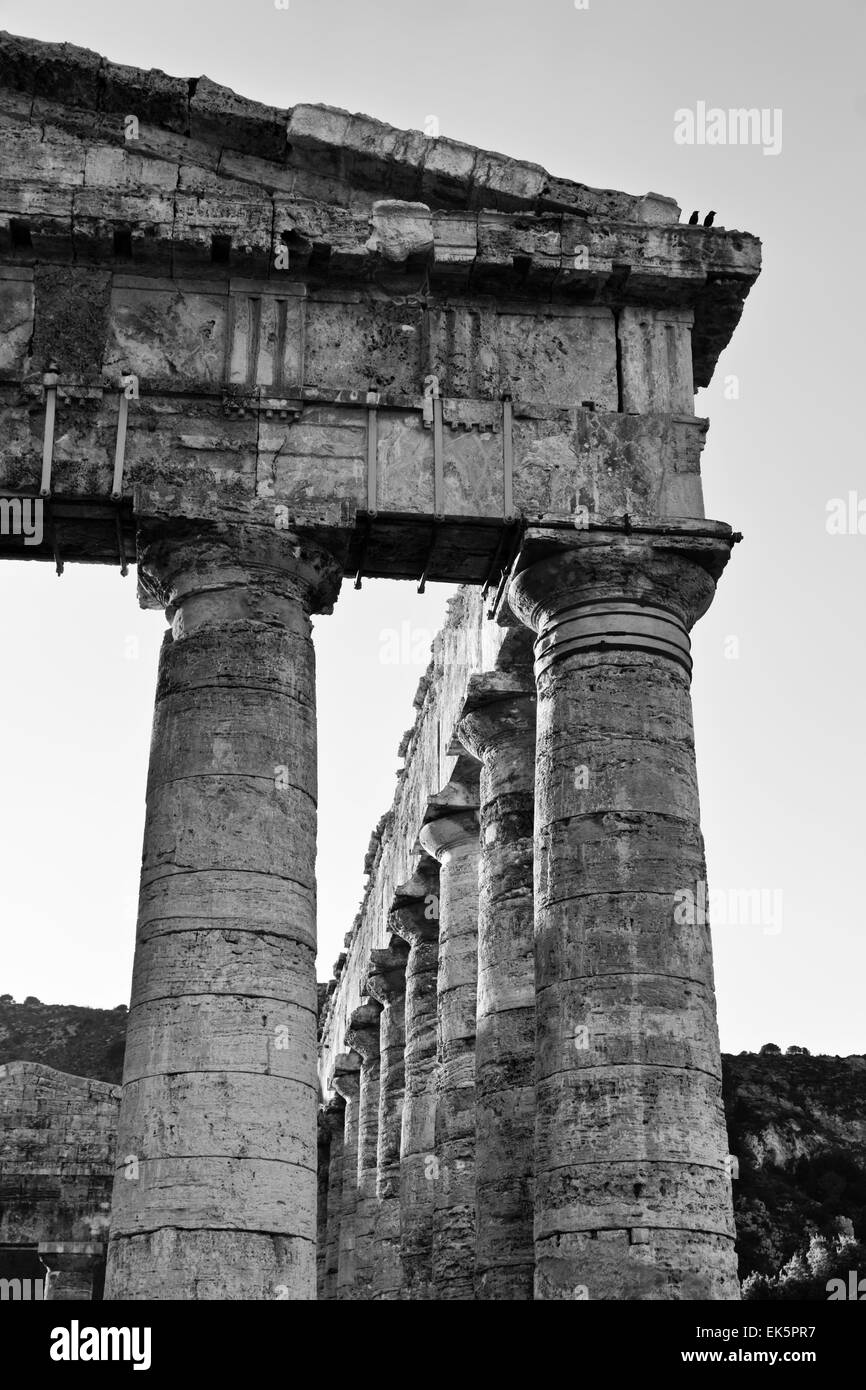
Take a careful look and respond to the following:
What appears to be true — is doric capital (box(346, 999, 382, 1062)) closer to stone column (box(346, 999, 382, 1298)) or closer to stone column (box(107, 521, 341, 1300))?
stone column (box(346, 999, 382, 1298))

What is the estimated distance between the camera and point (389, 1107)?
29.2 meters

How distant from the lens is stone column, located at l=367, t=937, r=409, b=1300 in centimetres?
2889

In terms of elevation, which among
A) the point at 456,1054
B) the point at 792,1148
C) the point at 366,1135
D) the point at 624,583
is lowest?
the point at 456,1054

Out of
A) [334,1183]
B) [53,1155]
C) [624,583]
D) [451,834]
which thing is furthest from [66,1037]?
[624,583]

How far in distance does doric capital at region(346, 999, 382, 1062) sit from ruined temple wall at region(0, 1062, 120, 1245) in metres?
5.06

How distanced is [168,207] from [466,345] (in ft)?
10.1

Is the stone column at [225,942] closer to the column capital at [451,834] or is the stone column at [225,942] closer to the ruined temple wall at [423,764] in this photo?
the ruined temple wall at [423,764]

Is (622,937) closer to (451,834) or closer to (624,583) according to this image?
(624,583)

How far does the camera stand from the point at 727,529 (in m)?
15.9

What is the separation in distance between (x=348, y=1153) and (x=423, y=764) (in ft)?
50.1

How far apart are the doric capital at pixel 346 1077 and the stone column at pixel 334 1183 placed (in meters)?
2.48

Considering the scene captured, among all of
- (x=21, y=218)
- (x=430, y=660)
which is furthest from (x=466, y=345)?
(x=430, y=660)

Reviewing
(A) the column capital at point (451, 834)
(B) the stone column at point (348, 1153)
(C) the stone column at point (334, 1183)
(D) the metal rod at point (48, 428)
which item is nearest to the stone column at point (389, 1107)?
(B) the stone column at point (348, 1153)

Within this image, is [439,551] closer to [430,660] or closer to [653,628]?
[653,628]
